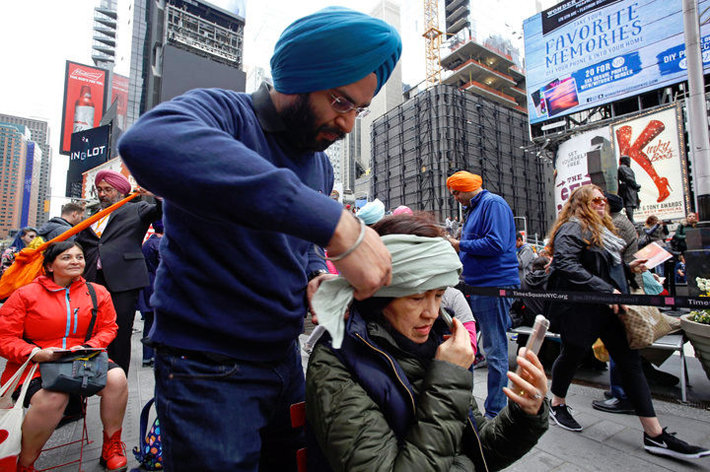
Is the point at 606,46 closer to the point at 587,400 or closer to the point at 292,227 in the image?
the point at 587,400

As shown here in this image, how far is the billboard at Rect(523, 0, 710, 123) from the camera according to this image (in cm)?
1922

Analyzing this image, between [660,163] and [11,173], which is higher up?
[11,173]

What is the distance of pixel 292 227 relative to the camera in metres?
0.68

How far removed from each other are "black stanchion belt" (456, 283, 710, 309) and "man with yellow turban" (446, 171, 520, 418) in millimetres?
84

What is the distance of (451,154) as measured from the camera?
37875mm

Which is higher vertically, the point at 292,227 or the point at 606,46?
the point at 606,46

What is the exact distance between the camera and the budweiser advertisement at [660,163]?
55.1ft

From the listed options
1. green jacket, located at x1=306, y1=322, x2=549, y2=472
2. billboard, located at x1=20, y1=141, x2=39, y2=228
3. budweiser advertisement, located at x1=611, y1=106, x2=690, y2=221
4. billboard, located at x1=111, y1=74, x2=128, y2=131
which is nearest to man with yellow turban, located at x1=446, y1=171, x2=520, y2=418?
green jacket, located at x1=306, y1=322, x2=549, y2=472

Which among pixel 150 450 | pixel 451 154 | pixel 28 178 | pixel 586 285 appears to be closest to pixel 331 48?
pixel 150 450

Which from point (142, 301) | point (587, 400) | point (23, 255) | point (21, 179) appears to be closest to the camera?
point (23, 255)

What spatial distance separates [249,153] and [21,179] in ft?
438

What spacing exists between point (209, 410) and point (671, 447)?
131 inches

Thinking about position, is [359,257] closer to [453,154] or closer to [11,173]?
→ [453,154]

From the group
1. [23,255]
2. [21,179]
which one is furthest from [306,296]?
[21,179]
